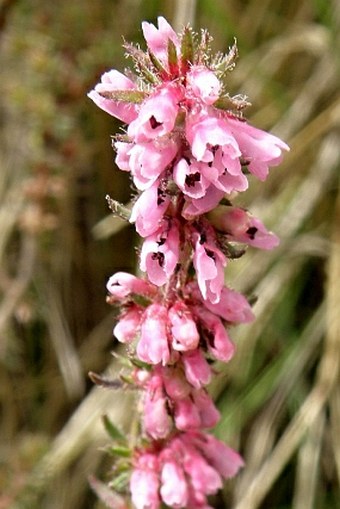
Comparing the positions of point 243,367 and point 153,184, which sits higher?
point 153,184

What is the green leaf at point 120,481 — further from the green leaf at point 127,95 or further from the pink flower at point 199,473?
the green leaf at point 127,95

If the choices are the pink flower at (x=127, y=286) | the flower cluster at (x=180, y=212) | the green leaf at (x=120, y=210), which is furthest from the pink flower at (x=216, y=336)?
the green leaf at (x=120, y=210)

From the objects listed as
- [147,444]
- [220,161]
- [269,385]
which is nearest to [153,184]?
[220,161]

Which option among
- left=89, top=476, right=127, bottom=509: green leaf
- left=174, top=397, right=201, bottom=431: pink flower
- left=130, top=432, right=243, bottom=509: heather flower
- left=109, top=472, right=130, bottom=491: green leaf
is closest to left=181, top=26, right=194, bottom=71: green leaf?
left=174, top=397, right=201, bottom=431: pink flower

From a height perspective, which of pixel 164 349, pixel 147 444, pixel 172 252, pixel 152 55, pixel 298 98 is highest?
pixel 298 98

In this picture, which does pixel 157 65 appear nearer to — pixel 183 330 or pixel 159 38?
pixel 159 38

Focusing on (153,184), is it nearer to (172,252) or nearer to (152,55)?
(172,252)
